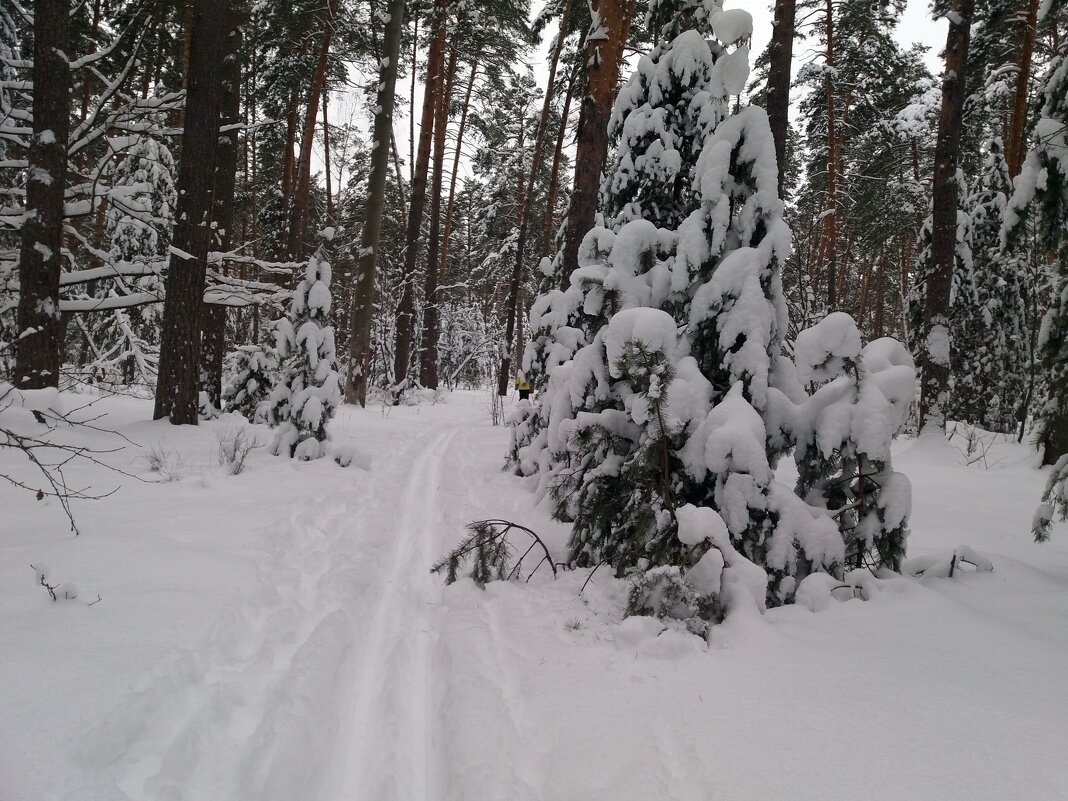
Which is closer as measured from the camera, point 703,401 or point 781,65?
point 703,401

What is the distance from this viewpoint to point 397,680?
9.36 ft

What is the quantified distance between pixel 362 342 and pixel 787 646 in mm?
12313

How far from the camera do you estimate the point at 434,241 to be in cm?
1873

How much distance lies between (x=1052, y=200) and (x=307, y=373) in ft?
25.8

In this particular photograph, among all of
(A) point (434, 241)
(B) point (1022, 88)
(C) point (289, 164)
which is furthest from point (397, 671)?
(A) point (434, 241)

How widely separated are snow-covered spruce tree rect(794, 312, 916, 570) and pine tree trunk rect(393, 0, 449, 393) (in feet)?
47.9

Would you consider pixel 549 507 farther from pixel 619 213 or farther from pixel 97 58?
pixel 97 58

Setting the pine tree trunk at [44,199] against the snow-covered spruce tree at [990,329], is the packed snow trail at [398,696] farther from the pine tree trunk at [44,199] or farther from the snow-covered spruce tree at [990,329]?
the snow-covered spruce tree at [990,329]

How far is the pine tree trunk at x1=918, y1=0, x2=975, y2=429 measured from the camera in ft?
28.5

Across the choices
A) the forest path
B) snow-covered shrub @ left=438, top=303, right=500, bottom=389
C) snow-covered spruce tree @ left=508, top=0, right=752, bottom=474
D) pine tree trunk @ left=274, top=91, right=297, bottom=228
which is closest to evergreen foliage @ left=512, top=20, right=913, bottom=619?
snow-covered spruce tree @ left=508, top=0, right=752, bottom=474

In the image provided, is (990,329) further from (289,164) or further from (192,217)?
(289,164)

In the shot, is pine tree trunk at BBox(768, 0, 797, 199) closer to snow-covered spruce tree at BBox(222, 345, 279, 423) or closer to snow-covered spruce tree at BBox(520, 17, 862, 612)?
snow-covered spruce tree at BBox(520, 17, 862, 612)

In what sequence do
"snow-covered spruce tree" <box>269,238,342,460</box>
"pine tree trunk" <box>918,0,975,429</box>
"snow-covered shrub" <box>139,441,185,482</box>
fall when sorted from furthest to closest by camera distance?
"pine tree trunk" <box>918,0,975,429</box> < "snow-covered spruce tree" <box>269,238,342,460</box> < "snow-covered shrub" <box>139,441,185,482</box>

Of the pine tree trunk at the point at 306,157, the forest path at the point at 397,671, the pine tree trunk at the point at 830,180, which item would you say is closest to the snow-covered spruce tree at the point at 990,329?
the pine tree trunk at the point at 830,180
